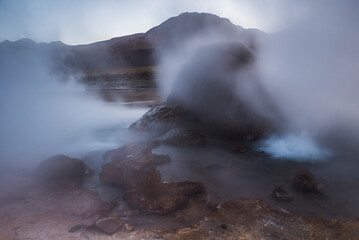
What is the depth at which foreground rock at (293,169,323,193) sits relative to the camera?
3.38m

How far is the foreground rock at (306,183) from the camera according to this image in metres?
3.38

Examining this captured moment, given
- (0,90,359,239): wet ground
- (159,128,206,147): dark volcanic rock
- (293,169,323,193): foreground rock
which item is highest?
(159,128,206,147): dark volcanic rock

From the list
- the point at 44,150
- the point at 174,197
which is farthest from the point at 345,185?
the point at 44,150

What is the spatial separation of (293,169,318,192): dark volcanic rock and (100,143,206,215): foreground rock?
1363 millimetres

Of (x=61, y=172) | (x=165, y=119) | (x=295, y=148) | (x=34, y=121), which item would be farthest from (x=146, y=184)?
(x=34, y=121)

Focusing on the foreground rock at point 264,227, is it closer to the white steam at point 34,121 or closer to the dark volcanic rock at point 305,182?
the dark volcanic rock at point 305,182

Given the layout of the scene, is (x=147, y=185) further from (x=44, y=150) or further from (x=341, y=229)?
(x=44, y=150)

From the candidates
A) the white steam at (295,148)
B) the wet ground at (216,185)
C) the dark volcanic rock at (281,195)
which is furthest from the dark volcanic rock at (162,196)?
the white steam at (295,148)

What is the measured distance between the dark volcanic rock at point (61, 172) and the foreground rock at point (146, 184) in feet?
1.34

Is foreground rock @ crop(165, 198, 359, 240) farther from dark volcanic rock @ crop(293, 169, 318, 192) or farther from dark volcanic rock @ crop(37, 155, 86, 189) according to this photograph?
dark volcanic rock @ crop(37, 155, 86, 189)

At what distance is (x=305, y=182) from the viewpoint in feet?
11.2

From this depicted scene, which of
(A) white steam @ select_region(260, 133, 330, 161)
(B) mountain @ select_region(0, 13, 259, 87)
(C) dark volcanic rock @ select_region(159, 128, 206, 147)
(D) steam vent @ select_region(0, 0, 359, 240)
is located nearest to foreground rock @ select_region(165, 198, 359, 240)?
(D) steam vent @ select_region(0, 0, 359, 240)

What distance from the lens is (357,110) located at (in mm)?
5195

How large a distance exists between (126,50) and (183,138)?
163 feet
